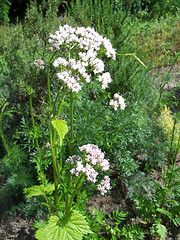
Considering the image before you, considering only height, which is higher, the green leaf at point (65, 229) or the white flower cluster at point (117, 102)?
the white flower cluster at point (117, 102)

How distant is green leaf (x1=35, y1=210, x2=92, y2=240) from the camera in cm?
132

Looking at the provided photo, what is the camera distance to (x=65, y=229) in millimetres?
1367

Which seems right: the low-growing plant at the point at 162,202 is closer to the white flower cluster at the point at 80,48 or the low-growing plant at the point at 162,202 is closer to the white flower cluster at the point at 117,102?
the white flower cluster at the point at 117,102

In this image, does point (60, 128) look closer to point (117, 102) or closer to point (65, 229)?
point (117, 102)

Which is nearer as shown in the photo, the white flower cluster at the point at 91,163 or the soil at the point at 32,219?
the white flower cluster at the point at 91,163

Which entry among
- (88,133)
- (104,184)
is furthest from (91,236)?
(88,133)

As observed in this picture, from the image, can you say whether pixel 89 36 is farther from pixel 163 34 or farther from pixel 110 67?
pixel 163 34

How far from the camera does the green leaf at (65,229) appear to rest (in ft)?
4.35

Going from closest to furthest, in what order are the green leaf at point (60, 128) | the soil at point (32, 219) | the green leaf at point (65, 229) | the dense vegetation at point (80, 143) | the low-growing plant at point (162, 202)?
1. the green leaf at point (60, 128)
2. the green leaf at point (65, 229)
3. the dense vegetation at point (80, 143)
4. the low-growing plant at point (162, 202)
5. the soil at point (32, 219)

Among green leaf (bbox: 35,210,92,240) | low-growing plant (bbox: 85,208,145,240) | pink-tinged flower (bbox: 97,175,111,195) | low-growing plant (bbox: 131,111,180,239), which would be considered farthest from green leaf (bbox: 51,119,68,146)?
low-growing plant (bbox: 131,111,180,239)

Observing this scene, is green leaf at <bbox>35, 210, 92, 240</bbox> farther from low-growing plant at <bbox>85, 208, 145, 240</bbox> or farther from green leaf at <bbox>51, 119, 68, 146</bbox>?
green leaf at <bbox>51, 119, 68, 146</bbox>

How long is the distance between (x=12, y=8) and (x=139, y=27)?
6016mm

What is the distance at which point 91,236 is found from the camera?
1841 millimetres

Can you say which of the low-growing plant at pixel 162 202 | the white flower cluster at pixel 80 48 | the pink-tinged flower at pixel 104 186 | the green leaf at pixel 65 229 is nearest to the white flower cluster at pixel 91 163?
the pink-tinged flower at pixel 104 186
